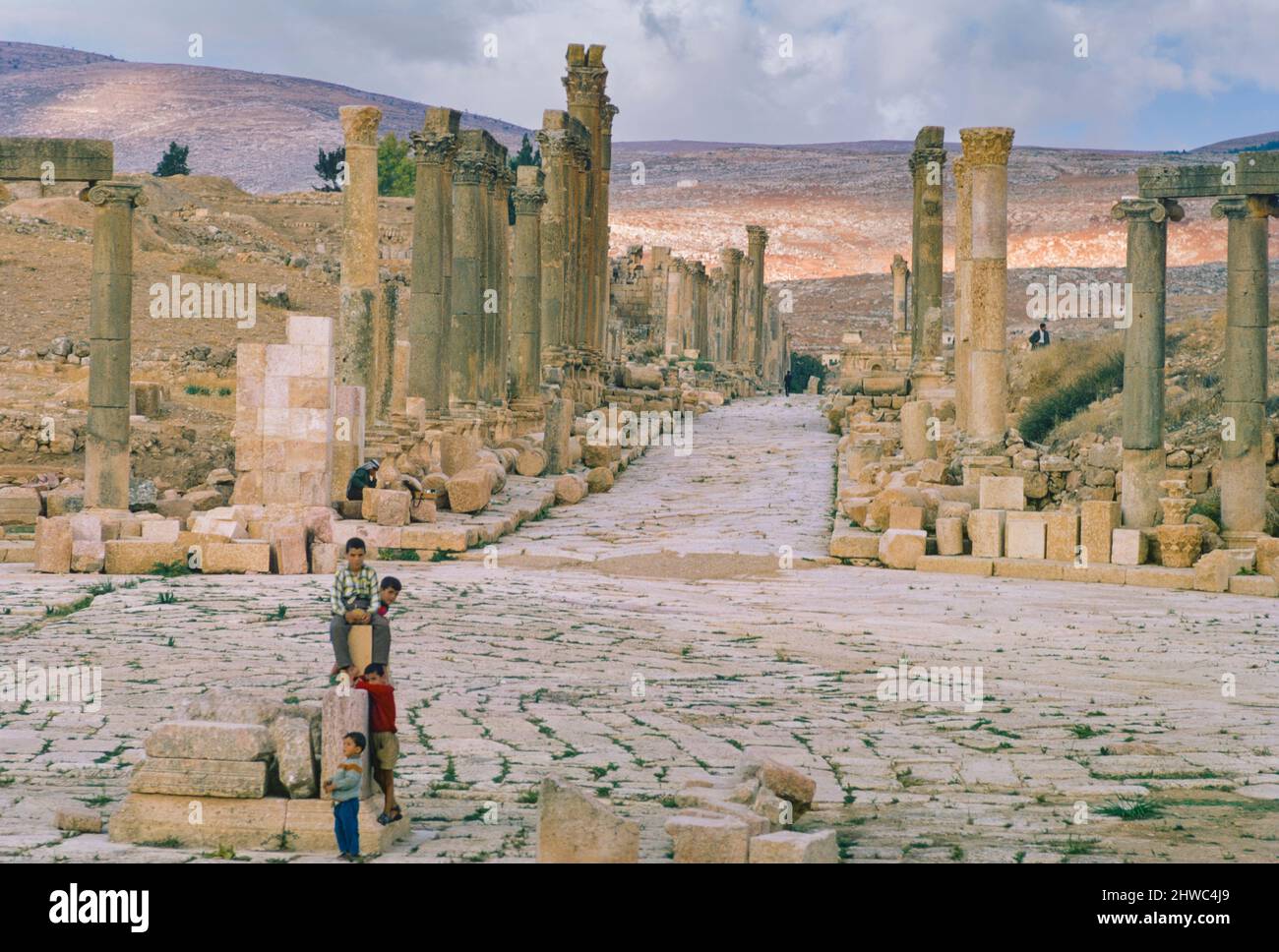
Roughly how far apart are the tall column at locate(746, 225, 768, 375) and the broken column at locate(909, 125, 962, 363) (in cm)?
2267

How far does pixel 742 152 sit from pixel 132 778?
138628 mm

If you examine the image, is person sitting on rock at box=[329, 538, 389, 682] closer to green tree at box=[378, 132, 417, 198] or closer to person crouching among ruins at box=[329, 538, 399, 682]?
person crouching among ruins at box=[329, 538, 399, 682]

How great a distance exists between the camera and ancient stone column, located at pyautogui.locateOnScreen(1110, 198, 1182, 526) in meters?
18.9

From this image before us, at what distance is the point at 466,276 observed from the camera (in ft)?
80.1

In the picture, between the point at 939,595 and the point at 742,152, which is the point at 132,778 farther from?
the point at 742,152

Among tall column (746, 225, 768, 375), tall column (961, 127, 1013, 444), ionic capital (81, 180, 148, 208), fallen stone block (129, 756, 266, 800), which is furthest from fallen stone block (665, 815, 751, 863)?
tall column (746, 225, 768, 375)

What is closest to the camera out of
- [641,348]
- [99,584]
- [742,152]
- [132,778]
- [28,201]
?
[132,778]

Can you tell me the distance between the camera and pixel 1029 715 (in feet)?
37.5

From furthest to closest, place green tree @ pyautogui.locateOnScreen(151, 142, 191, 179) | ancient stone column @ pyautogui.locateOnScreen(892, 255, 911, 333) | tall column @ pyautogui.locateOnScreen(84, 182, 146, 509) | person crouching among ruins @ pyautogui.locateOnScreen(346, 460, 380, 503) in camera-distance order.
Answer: green tree @ pyautogui.locateOnScreen(151, 142, 191, 179)
ancient stone column @ pyautogui.locateOnScreen(892, 255, 911, 333)
person crouching among ruins @ pyautogui.locateOnScreen(346, 460, 380, 503)
tall column @ pyautogui.locateOnScreen(84, 182, 146, 509)

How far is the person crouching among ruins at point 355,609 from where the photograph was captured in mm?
9273
